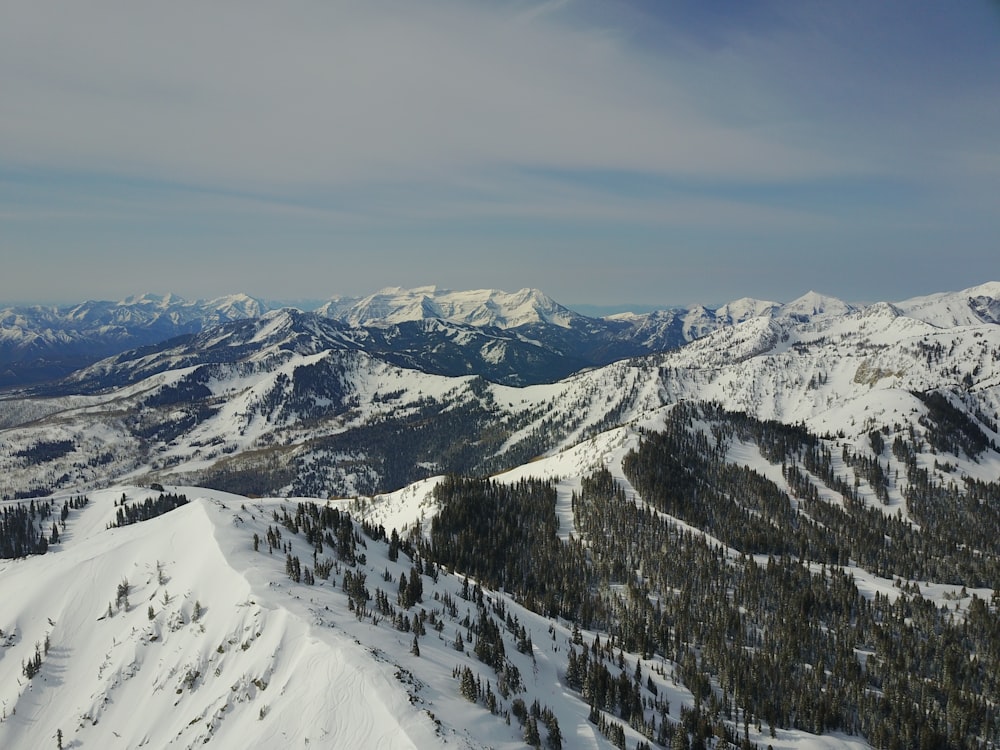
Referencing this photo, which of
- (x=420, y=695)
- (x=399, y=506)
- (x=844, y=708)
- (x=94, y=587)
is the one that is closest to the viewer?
(x=420, y=695)

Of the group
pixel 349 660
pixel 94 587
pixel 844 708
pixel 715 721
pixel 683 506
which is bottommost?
pixel 844 708

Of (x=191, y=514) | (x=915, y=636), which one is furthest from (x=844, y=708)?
(x=191, y=514)

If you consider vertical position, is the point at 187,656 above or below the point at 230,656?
below

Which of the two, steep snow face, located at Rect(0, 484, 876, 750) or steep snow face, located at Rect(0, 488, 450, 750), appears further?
steep snow face, located at Rect(0, 484, 876, 750)

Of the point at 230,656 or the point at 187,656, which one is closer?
the point at 230,656

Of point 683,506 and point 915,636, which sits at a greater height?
point 683,506

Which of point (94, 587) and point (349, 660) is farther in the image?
point (94, 587)

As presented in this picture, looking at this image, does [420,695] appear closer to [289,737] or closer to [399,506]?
[289,737]

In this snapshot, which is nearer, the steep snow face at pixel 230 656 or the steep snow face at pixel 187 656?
the steep snow face at pixel 187 656

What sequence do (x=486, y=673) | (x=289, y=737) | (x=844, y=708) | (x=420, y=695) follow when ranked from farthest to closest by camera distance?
(x=844, y=708)
(x=486, y=673)
(x=420, y=695)
(x=289, y=737)

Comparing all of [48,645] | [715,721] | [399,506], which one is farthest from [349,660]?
[399,506]
